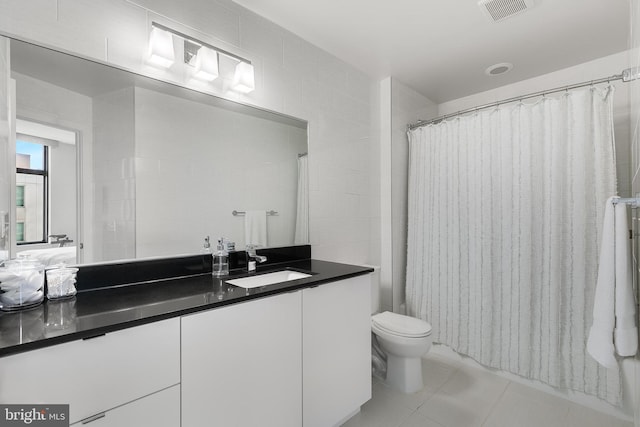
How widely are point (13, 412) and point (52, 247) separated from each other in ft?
2.12

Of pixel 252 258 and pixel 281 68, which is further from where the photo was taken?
pixel 281 68

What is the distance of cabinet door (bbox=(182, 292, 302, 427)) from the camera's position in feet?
3.41

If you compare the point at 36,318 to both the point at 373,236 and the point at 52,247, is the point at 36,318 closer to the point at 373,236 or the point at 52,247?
the point at 52,247

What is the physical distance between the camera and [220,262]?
1.58 m

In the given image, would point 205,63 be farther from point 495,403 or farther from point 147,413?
point 495,403

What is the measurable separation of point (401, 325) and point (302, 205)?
1063mm

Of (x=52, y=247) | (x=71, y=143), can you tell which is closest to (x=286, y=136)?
(x=71, y=143)

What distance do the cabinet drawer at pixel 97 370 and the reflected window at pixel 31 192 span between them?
608 mm

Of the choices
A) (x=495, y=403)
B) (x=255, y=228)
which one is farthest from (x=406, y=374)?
(x=255, y=228)

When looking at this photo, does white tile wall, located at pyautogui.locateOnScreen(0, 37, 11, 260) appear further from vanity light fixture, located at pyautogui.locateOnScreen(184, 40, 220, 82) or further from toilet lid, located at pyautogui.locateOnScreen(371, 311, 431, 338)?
toilet lid, located at pyautogui.locateOnScreen(371, 311, 431, 338)

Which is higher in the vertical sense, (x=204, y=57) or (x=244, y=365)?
(x=204, y=57)

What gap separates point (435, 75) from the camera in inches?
102

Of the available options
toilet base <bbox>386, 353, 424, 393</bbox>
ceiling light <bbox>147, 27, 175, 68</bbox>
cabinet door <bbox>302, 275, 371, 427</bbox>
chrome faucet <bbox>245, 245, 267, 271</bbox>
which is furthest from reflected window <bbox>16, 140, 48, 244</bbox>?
toilet base <bbox>386, 353, 424, 393</bbox>

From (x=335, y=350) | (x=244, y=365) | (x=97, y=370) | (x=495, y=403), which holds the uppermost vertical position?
(x=97, y=370)
